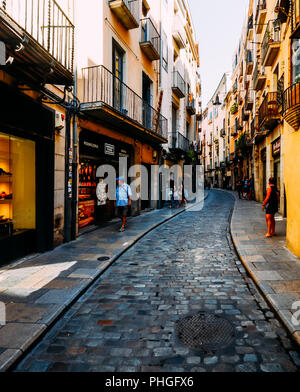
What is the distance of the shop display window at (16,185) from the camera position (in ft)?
19.7

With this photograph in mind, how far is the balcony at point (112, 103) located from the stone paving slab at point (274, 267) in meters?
5.40

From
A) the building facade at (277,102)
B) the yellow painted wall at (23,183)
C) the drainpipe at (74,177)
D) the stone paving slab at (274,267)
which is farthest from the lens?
the drainpipe at (74,177)

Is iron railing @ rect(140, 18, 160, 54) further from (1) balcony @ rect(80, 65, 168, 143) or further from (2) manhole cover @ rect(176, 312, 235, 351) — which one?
(2) manhole cover @ rect(176, 312, 235, 351)

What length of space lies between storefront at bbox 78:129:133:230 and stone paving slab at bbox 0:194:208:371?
74.9 inches

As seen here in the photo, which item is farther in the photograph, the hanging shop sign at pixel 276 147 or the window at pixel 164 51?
the window at pixel 164 51

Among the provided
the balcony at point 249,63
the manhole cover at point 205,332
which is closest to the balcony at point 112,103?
the manhole cover at point 205,332

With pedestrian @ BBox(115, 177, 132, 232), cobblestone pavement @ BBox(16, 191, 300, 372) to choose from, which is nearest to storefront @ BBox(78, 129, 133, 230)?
pedestrian @ BBox(115, 177, 132, 232)

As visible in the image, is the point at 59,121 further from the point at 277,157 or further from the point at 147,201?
the point at 277,157

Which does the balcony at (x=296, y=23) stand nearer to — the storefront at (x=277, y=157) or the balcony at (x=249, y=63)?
the storefront at (x=277, y=157)

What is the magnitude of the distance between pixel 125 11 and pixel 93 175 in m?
5.89

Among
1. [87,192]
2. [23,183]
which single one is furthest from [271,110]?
[23,183]

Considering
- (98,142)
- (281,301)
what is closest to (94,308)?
(281,301)

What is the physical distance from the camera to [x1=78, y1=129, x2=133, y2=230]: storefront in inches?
370
